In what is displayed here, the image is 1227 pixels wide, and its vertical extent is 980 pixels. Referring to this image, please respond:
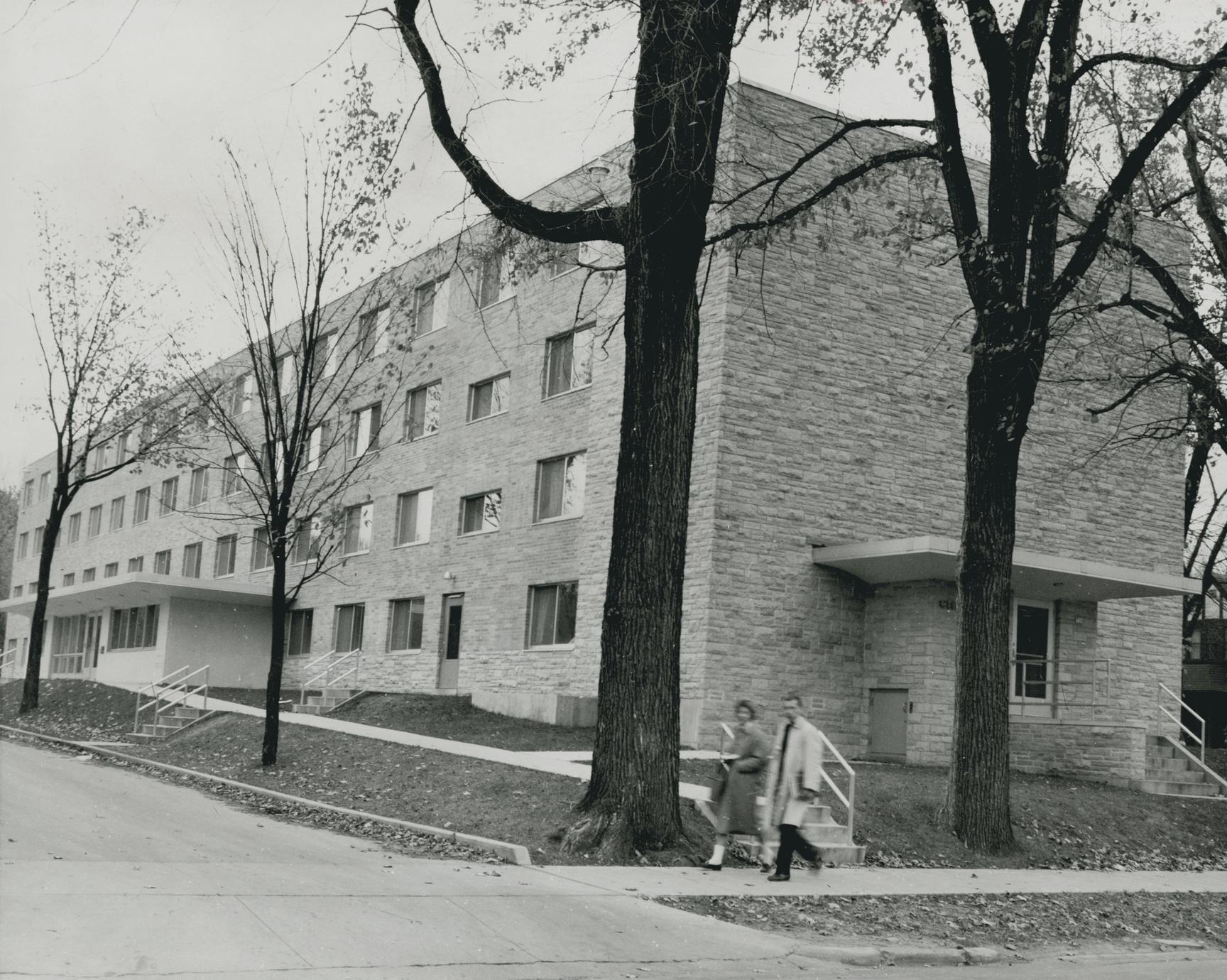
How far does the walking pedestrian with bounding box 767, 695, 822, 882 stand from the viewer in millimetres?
11719

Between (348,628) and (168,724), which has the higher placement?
(348,628)

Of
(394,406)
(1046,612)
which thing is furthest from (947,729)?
(394,406)

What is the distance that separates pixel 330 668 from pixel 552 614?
8.09 metres

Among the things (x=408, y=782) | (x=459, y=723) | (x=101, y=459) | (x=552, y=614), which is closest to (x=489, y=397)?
(x=552, y=614)

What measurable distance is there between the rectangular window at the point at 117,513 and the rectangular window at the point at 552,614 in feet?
103

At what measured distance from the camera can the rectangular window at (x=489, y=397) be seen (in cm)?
2895

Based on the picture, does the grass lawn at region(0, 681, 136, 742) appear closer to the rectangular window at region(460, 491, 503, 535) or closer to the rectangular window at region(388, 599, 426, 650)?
the rectangular window at region(388, 599, 426, 650)

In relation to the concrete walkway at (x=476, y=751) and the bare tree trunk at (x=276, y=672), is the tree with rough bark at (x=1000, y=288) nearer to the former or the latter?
the concrete walkway at (x=476, y=751)

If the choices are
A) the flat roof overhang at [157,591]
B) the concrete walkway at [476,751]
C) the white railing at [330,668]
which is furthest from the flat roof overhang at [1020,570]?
A: the flat roof overhang at [157,591]

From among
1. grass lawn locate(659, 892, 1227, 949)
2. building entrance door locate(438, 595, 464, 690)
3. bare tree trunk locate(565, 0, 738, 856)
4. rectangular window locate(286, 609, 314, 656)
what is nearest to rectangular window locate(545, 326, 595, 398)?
building entrance door locate(438, 595, 464, 690)

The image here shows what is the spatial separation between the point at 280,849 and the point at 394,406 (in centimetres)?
2234

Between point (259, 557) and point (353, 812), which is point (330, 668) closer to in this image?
point (259, 557)

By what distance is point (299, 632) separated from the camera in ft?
120

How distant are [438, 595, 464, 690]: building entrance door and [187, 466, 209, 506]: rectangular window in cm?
1736
